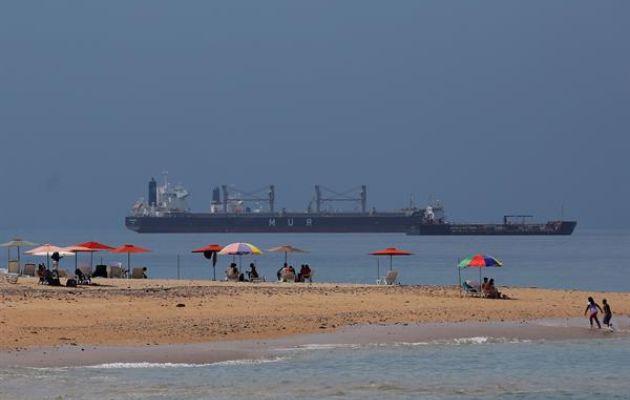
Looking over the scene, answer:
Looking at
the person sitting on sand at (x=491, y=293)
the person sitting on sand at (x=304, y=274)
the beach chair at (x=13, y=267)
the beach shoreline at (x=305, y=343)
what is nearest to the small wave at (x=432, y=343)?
the beach shoreline at (x=305, y=343)

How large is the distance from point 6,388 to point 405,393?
6.49 metres

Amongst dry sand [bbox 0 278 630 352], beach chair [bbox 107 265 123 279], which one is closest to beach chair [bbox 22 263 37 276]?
beach chair [bbox 107 265 123 279]

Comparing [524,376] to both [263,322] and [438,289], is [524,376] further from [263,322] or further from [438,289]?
[438,289]

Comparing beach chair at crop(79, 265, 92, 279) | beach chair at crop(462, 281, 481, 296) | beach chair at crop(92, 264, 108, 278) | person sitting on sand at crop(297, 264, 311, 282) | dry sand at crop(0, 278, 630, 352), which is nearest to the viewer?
dry sand at crop(0, 278, 630, 352)

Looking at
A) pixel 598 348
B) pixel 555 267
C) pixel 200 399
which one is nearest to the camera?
pixel 200 399

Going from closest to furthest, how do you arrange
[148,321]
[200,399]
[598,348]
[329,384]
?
[200,399] → [329,384] → [598,348] → [148,321]

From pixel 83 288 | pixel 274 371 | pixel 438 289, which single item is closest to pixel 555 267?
pixel 438 289

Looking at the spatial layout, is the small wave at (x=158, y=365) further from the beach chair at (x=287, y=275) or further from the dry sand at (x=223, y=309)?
the beach chair at (x=287, y=275)

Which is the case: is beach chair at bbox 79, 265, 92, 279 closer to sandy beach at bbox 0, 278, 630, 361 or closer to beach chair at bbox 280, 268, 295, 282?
sandy beach at bbox 0, 278, 630, 361

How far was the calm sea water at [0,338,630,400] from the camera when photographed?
1975 centimetres

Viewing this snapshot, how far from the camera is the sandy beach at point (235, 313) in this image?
81.4 feet

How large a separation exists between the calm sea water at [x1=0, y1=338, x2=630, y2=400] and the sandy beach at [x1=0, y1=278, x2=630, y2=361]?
150 cm

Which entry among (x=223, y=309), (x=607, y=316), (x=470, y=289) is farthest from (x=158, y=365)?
(x=470, y=289)

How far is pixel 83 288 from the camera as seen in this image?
3622 cm
